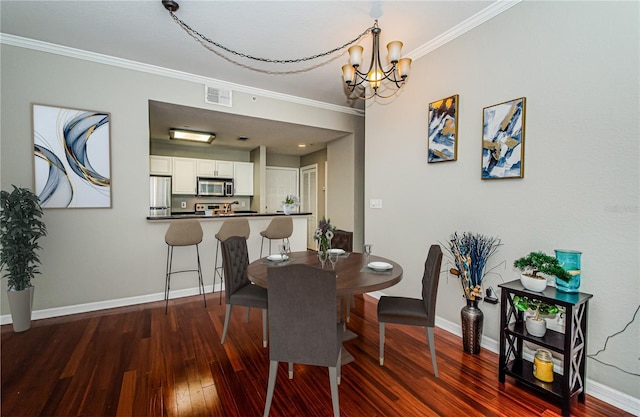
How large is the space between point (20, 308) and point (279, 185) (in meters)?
5.43

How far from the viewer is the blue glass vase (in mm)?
1787

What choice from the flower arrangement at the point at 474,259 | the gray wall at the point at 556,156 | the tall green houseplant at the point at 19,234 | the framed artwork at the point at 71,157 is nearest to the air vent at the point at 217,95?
the framed artwork at the point at 71,157

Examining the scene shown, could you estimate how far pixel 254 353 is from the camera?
2305 millimetres

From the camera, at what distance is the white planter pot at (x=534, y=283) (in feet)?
5.88

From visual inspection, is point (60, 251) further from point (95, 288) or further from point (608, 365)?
point (608, 365)

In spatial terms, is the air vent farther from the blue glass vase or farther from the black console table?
the blue glass vase

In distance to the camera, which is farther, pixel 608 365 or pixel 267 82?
pixel 267 82

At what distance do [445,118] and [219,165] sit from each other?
5115 mm

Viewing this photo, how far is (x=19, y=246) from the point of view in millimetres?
2607

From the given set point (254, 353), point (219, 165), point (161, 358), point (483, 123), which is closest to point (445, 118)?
point (483, 123)

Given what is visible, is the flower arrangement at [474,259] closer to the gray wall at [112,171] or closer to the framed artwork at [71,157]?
the gray wall at [112,171]

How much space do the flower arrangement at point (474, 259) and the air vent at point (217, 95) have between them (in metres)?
3.40

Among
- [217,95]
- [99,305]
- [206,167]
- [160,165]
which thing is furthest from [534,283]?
[160,165]

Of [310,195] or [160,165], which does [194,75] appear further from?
[310,195]
